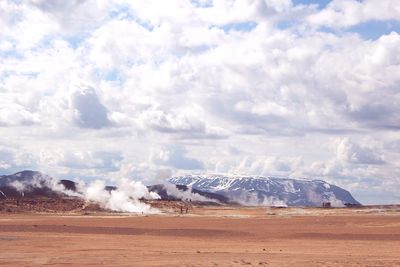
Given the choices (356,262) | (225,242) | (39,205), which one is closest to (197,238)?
(225,242)

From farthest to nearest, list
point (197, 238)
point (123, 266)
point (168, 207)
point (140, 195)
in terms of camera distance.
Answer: point (140, 195) → point (168, 207) → point (197, 238) → point (123, 266)

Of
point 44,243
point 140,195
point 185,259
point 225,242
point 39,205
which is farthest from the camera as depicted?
point 140,195

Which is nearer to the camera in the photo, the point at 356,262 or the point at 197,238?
the point at 356,262

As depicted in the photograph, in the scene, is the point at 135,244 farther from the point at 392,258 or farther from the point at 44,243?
the point at 392,258

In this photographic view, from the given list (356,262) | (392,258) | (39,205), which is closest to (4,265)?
(356,262)

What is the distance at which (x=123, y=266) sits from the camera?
28125mm

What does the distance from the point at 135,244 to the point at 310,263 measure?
1627 cm

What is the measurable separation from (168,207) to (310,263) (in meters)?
99.5

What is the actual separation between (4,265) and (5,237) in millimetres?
19601

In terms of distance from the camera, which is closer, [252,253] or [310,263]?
→ [310,263]

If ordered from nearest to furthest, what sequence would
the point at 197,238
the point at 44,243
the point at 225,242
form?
the point at 44,243 → the point at 225,242 → the point at 197,238

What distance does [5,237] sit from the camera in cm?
4681

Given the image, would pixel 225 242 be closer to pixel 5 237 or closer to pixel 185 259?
pixel 185 259

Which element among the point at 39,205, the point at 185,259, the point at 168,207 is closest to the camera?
the point at 185,259
